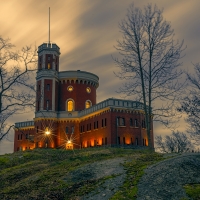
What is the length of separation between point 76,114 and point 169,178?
39.5 m

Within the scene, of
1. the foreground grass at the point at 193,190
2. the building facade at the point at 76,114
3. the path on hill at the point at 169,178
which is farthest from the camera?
the building facade at the point at 76,114

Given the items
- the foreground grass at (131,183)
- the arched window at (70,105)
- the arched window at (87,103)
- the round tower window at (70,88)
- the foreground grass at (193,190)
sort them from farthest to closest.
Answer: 1. the arched window at (87,103)
2. the round tower window at (70,88)
3. the arched window at (70,105)
4. the foreground grass at (131,183)
5. the foreground grass at (193,190)

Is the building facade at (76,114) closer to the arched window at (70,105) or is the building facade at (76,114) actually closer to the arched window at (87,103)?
the arched window at (70,105)

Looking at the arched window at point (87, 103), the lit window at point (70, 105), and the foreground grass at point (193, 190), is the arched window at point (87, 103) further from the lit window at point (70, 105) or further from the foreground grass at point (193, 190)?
the foreground grass at point (193, 190)

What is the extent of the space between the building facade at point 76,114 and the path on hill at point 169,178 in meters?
26.5

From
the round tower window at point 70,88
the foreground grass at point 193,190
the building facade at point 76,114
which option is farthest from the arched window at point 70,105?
the foreground grass at point 193,190

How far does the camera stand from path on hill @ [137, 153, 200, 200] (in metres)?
11.6

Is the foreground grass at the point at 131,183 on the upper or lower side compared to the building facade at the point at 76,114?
lower

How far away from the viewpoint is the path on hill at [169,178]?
37.9 ft

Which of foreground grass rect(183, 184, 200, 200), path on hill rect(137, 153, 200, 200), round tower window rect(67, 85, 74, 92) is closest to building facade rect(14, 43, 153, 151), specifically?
round tower window rect(67, 85, 74, 92)

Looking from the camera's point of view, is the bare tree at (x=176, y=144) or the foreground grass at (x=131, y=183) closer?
the foreground grass at (x=131, y=183)

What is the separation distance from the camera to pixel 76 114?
5166cm

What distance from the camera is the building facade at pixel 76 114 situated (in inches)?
1672

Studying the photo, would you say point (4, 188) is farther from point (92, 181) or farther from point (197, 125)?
point (197, 125)
